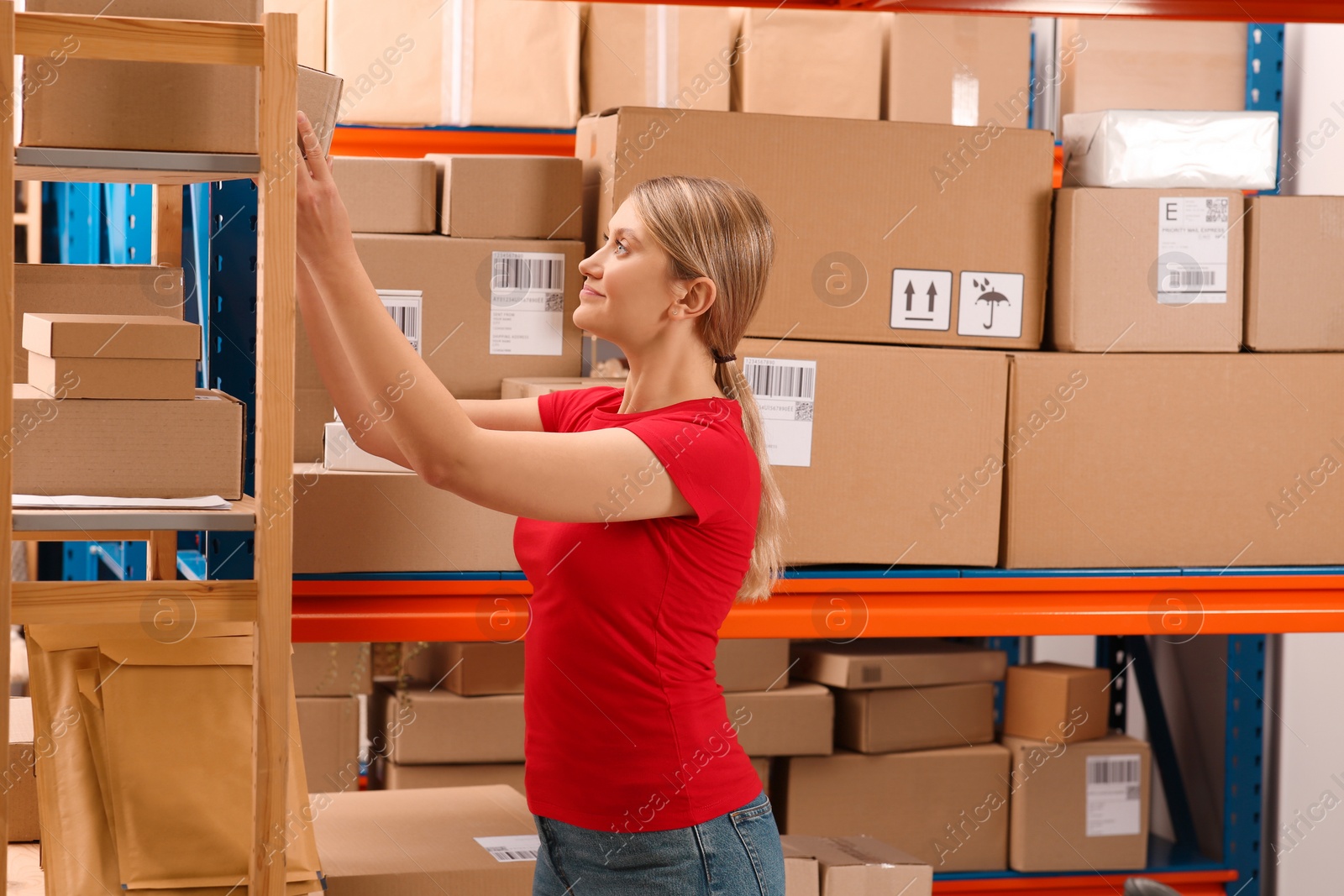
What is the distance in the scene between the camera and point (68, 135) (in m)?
1.40

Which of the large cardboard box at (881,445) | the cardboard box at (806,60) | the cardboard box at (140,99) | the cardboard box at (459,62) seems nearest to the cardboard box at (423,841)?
the large cardboard box at (881,445)

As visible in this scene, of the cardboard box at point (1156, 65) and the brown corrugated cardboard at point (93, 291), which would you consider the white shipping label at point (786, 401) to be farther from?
the cardboard box at point (1156, 65)

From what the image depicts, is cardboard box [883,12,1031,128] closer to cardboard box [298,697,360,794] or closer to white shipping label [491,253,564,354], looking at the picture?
white shipping label [491,253,564,354]

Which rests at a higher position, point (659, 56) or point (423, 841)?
point (659, 56)

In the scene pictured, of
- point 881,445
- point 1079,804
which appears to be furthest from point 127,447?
point 1079,804

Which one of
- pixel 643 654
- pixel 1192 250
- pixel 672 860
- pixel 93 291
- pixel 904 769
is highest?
pixel 1192 250

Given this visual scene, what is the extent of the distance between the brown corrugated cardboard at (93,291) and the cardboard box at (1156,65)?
7.06ft

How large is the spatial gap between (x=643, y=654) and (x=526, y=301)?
86 centimetres

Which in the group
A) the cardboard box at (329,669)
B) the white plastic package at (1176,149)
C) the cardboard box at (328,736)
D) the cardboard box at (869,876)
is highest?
the white plastic package at (1176,149)

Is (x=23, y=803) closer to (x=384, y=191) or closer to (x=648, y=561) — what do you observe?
(x=384, y=191)

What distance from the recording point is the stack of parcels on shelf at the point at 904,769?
2.81 meters

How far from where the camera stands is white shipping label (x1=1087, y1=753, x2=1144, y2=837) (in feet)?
9.70

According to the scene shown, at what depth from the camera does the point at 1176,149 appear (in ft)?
7.30

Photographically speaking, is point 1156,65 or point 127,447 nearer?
point 127,447
